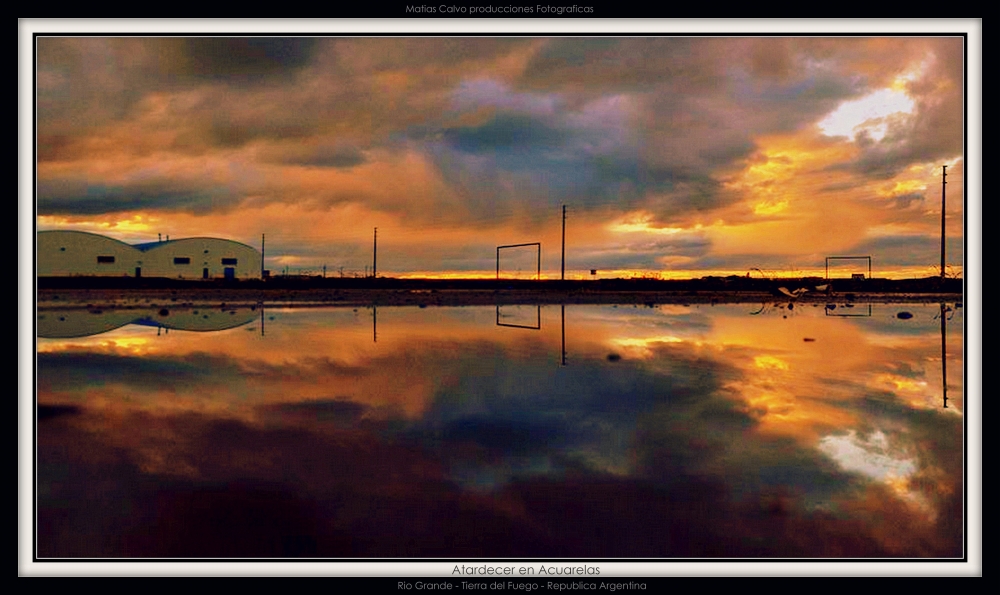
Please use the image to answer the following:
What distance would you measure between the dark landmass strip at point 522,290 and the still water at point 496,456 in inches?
1072

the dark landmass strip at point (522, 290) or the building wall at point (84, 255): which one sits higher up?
the building wall at point (84, 255)

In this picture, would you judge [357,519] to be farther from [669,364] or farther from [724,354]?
[724,354]

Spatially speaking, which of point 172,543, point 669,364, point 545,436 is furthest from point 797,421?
point 172,543

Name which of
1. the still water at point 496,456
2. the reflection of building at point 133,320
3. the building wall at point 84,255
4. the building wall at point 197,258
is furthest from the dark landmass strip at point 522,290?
the still water at point 496,456

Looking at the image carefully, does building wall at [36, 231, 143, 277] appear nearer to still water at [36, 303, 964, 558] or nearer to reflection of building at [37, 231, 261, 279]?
reflection of building at [37, 231, 261, 279]

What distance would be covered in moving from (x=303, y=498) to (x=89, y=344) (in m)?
15.6

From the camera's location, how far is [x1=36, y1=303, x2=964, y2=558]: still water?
5.25 metres

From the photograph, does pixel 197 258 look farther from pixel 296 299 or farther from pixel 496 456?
pixel 496 456

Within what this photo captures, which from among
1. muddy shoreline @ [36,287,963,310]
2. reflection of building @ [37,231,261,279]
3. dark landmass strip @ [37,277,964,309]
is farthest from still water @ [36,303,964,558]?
reflection of building @ [37,231,261,279]

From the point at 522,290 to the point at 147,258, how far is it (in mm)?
51355

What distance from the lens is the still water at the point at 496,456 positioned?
5.25 m

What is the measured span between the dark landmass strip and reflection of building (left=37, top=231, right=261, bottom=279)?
9.33 m

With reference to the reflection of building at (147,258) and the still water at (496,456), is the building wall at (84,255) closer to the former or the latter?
the reflection of building at (147,258)

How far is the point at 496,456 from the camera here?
7.08 meters
